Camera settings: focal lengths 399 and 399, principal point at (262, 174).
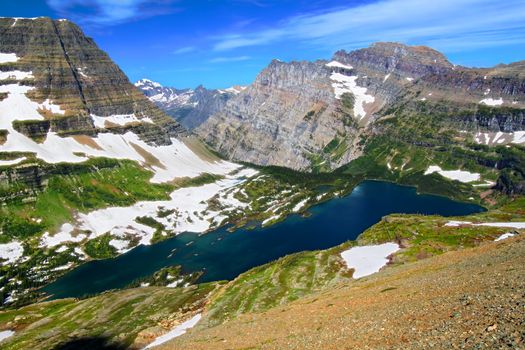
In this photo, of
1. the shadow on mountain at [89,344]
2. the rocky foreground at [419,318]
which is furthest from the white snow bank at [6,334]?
the rocky foreground at [419,318]

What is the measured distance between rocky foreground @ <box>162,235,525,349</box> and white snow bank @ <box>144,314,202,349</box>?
10.4 metres

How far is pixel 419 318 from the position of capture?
4253 centimetres

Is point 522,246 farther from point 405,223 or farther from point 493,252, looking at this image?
point 405,223

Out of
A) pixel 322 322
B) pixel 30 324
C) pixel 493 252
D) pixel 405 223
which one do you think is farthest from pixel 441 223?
pixel 30 324

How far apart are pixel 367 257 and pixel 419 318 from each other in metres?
96.6

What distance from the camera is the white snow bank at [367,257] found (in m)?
123

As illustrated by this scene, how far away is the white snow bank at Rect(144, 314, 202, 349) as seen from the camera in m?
89.3

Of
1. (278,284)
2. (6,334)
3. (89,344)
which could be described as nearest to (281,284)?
(278,284)

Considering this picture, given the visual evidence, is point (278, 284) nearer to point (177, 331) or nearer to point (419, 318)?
point (177, 331)

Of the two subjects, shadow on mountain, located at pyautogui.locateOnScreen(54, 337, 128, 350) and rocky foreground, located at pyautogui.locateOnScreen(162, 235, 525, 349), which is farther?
shadow on mountain, located at pyautogui.locateOnScreen(54, 337, 128, 350)

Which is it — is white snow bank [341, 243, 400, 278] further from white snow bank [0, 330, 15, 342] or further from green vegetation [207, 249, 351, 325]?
white snow bank [0, 330, 15, 342]

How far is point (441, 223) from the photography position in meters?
161

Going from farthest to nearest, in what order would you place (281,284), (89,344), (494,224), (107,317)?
(494,224) → (107,317) → (281,284) → (89,344)

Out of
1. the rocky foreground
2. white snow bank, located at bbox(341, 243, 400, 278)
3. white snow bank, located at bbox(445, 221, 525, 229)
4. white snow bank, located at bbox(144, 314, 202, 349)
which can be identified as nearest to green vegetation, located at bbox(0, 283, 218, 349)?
→ white snow bank, located at bbox(144, 314, 202, 349)
